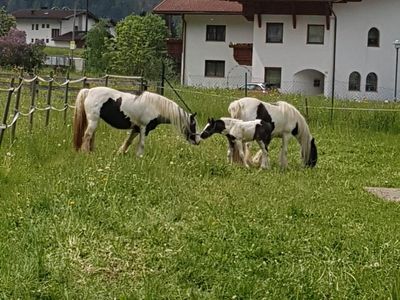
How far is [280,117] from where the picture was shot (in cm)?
1422

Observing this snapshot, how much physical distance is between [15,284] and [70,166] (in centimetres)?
467

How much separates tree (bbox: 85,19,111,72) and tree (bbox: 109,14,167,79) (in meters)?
1.71

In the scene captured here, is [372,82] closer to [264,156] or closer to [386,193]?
[264,156]

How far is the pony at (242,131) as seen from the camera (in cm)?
1354

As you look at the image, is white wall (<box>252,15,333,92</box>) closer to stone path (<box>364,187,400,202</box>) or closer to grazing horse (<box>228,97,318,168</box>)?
grazing horse (<box>228,97,318,168</box>)

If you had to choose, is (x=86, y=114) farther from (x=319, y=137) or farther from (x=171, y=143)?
(x=319, y=137)

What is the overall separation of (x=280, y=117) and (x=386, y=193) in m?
2.93

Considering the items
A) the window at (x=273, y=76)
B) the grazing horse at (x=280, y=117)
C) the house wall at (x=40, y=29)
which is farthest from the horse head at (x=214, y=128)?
the house wall at (x=40, y=29)

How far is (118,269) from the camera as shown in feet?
21.4

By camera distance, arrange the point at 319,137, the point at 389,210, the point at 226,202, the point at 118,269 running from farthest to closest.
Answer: the point at 319,137 < the point at 389,210 < the point at 226,202 < the point at 118,269

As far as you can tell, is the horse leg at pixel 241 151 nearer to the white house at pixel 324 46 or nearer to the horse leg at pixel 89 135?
the horse leg at pixel 89 135

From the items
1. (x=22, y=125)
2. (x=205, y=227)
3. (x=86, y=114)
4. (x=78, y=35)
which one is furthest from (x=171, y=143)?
(x=78, y=35)

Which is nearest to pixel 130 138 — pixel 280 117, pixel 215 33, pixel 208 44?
pixel 280 117

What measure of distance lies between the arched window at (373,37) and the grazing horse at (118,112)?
3331 centimetres
